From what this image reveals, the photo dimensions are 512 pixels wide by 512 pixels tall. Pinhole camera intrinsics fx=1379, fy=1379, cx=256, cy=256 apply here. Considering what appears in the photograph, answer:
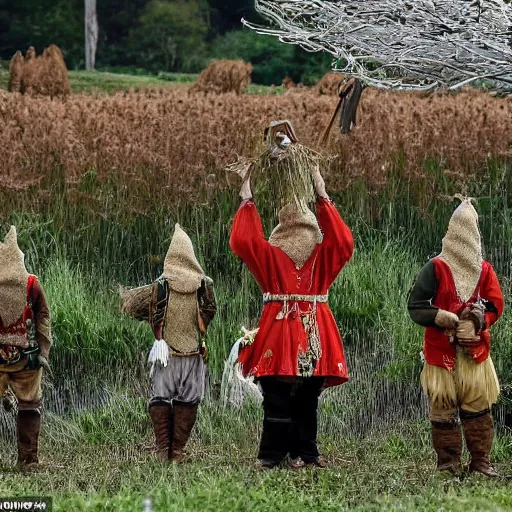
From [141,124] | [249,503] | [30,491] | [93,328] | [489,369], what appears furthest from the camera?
[141,124]

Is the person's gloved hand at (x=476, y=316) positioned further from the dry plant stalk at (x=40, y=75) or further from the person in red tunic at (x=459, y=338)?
the dry plant stalk at (x=40, y=75)

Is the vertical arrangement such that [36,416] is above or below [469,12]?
below

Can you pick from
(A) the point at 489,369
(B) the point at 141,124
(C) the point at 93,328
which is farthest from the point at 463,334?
(B) the point at 141,124

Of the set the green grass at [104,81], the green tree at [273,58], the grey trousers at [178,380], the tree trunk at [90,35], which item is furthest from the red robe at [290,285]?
the tree trunk at [90,35]

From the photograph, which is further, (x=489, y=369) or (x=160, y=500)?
(x=489, y=369)

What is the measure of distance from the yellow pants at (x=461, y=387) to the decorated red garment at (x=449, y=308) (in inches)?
1.6

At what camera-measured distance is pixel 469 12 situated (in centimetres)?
870

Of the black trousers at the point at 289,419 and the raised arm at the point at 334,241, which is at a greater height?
the raised arm at the point at 334,241

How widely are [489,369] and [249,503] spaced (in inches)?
71.1

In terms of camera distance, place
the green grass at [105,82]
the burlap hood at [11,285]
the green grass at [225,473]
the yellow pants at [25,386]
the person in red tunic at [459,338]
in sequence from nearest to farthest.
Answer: the green grass at [225,473]
the person in red tunic at [459,338]
the burlap hood at [11,285]
the yellow pants at [25,386]
the green grass at [105,82]

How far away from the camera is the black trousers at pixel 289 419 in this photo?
8141 millimetres

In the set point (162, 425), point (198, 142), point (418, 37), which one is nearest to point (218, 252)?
point (198, 142)

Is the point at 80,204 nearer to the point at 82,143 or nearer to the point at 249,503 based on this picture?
the point at 82,143

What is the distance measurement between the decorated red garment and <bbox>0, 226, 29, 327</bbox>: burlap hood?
243 centimetres
